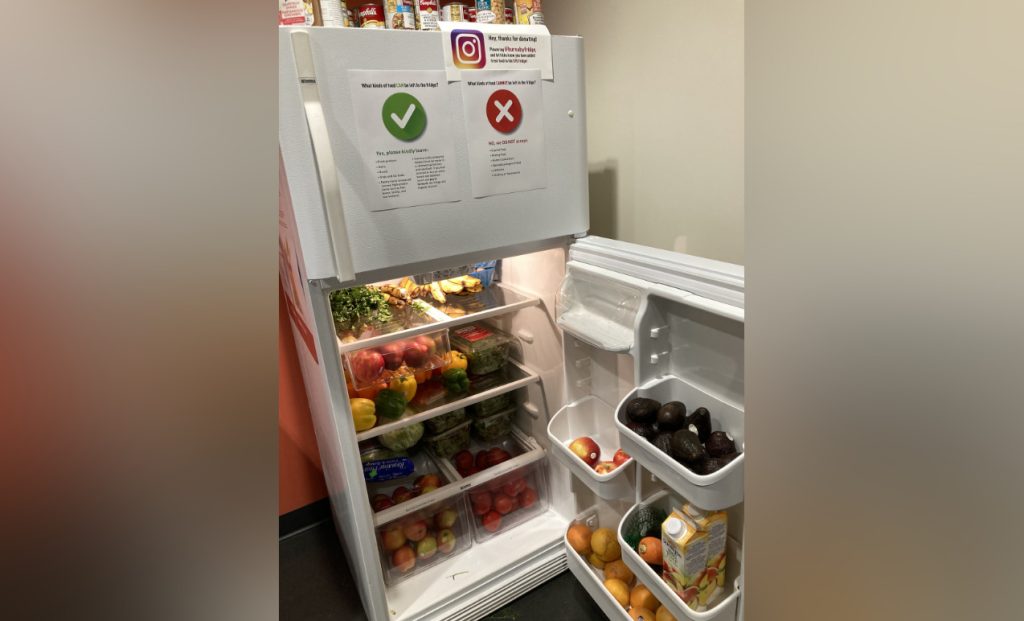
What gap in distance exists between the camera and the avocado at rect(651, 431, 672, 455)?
1.03m

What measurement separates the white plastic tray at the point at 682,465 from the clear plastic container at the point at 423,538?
33.9 inches

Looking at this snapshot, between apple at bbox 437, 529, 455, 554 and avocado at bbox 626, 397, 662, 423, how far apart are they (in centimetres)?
91

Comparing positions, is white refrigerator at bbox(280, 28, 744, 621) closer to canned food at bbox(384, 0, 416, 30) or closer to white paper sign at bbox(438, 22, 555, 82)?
white paper sign at bbox(438, 22, 555, 82)

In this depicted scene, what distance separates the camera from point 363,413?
1.49 metres

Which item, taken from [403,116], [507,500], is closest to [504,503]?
[507,500]

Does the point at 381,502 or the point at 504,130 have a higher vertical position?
the point at 504,130

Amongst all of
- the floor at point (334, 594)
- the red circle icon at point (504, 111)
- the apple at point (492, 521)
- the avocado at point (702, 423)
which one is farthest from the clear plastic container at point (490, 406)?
the red circle icon at point (504, 111)

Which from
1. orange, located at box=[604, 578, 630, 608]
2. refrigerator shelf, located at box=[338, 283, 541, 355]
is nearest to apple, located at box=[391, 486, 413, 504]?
refrigerator shelf, located at box=[338, 283, 541, 355]

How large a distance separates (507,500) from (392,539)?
40 cm

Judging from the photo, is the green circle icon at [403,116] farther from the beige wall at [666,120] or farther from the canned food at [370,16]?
the beige wall at [666,120]

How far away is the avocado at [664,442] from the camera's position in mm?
1031

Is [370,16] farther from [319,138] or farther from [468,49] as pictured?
[319,138]
